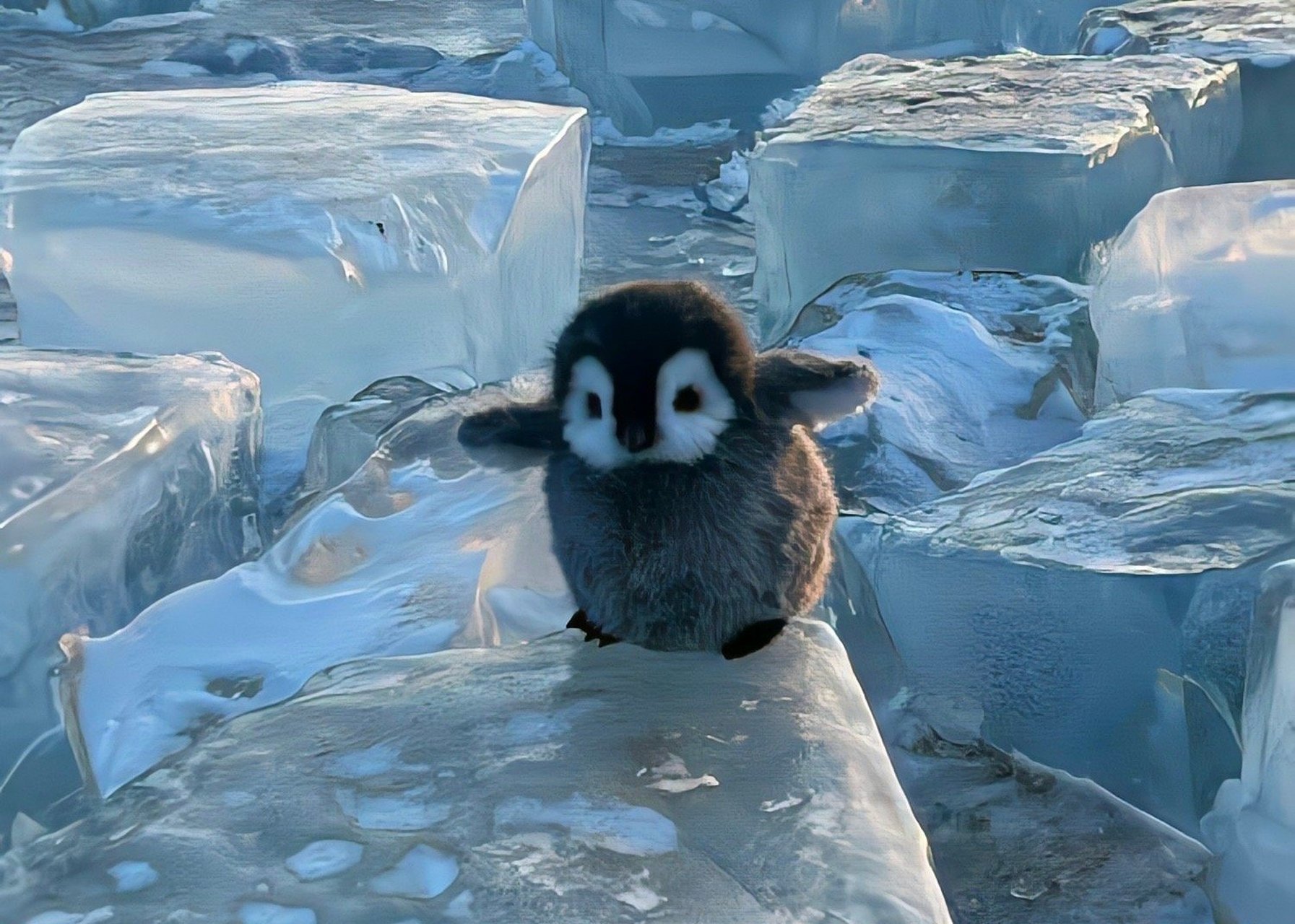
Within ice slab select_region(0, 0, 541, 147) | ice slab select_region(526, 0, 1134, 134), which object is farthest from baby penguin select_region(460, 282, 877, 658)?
ice slab select_region(0, 0, 541, 147)

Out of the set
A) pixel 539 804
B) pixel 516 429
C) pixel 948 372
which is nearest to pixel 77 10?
pixel 948 372

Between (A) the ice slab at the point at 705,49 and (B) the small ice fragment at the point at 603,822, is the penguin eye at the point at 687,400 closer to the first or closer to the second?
(B) the small ice fragment at the point at 603,822

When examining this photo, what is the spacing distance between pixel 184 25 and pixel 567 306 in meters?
4.86

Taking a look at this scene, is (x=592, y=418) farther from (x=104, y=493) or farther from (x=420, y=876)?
(x=104, y=493)

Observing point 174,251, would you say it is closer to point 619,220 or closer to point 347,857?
point 347,857

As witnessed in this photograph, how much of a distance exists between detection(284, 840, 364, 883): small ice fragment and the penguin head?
1.63 ft

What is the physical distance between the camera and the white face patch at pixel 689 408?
4.78 feet

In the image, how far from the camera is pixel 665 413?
1.48 metres

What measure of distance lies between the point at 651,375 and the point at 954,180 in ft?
6.84

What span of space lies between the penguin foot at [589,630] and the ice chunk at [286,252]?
1162 mm

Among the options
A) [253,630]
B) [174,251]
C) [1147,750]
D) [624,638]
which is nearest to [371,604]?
[253,630]

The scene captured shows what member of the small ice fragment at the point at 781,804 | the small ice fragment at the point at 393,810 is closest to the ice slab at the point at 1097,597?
the small ice fragment at the point at 781,804

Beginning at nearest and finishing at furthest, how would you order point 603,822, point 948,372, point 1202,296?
point 603,822
point 1202,296
point 948,372

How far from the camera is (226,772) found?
4.39ft
